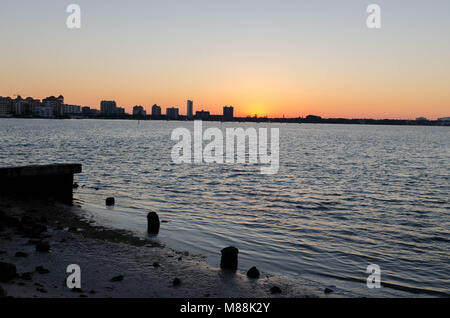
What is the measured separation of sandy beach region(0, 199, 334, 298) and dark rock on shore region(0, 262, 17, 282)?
0.17 feet

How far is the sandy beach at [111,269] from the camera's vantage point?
10.6m

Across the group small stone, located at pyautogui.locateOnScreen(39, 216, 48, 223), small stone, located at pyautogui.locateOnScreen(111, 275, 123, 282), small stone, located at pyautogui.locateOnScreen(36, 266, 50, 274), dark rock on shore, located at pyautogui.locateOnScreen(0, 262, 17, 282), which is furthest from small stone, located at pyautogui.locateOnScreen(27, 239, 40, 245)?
small stone, located at pyautogui.locateOnScreen(111, 275, 123, 282)

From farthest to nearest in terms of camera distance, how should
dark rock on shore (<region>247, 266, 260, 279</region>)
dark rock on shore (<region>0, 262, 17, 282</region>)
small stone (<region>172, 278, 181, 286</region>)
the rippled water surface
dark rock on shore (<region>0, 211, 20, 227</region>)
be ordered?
dark rock on shore (<region>0, 211, 20, 227</region>) → the rippled water surface → dark rock on shore (<region>247, 266, 260, 279</region>) → small stone (<region>172, 278, 181, 286</region>) → dark rock on shore (<region>0, 262, 17, 282</region>)

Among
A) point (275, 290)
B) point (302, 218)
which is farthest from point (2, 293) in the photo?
point (302, 218)

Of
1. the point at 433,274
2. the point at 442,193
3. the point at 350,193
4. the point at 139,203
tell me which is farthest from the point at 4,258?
the point at 442,193

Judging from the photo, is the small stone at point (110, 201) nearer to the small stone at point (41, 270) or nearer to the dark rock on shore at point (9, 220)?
the dark rock on shore at point (9, 220)

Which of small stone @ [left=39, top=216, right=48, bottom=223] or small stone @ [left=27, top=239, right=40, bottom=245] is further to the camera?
small stone @ [left=39, top=216, right=48, bottom=223]

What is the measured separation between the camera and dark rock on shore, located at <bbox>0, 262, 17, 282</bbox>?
10.0 m

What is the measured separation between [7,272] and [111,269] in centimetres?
310

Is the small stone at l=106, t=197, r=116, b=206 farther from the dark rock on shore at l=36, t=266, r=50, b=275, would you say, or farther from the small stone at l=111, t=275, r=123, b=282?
the small stone at l=111, t=275, r=123, b=282

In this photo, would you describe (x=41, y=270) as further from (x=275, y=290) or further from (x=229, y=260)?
(x=275, y=290)

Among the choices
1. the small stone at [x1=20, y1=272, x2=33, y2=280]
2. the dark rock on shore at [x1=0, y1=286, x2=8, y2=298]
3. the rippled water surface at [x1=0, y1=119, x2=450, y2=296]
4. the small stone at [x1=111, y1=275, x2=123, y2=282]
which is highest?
the dark rock on shore at [x1=0, y1=286, x2=8, y2=298]

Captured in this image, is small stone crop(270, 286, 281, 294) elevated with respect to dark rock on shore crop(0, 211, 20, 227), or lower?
lower
